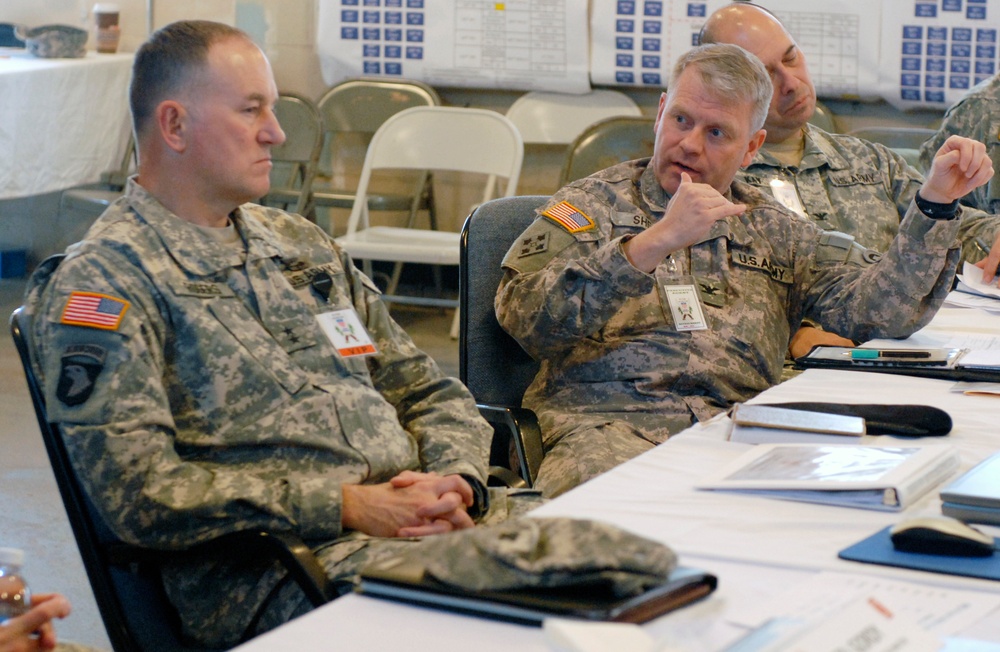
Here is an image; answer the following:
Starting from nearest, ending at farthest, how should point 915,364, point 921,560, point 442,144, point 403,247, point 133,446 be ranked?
point 921,560, point 133,446, point 915,364, point 403,247, point 442,144

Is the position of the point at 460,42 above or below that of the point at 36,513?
above

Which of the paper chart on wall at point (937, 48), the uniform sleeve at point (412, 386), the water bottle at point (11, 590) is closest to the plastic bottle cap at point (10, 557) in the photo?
the water bottle at point (11, 590)

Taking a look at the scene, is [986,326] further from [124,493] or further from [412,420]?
[124,493]

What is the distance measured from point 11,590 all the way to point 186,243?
582 mm

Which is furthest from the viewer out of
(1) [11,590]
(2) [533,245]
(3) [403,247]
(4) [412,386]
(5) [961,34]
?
(5) [961,34]

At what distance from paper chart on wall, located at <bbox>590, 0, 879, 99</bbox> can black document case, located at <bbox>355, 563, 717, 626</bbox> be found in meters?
4.48

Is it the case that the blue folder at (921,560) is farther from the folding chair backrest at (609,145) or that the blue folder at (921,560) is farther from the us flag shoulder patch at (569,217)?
the folding chair backrest at (609,145)

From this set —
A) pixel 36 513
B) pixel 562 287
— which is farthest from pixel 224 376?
pixel 36 513

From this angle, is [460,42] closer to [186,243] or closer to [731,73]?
[731,73]

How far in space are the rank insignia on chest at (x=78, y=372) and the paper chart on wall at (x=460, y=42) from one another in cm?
417

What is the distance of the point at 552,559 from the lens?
1041 millimetres

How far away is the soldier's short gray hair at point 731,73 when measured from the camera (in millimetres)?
2445

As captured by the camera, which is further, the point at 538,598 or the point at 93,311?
the point at 93,311

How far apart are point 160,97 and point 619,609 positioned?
1.23 metres
